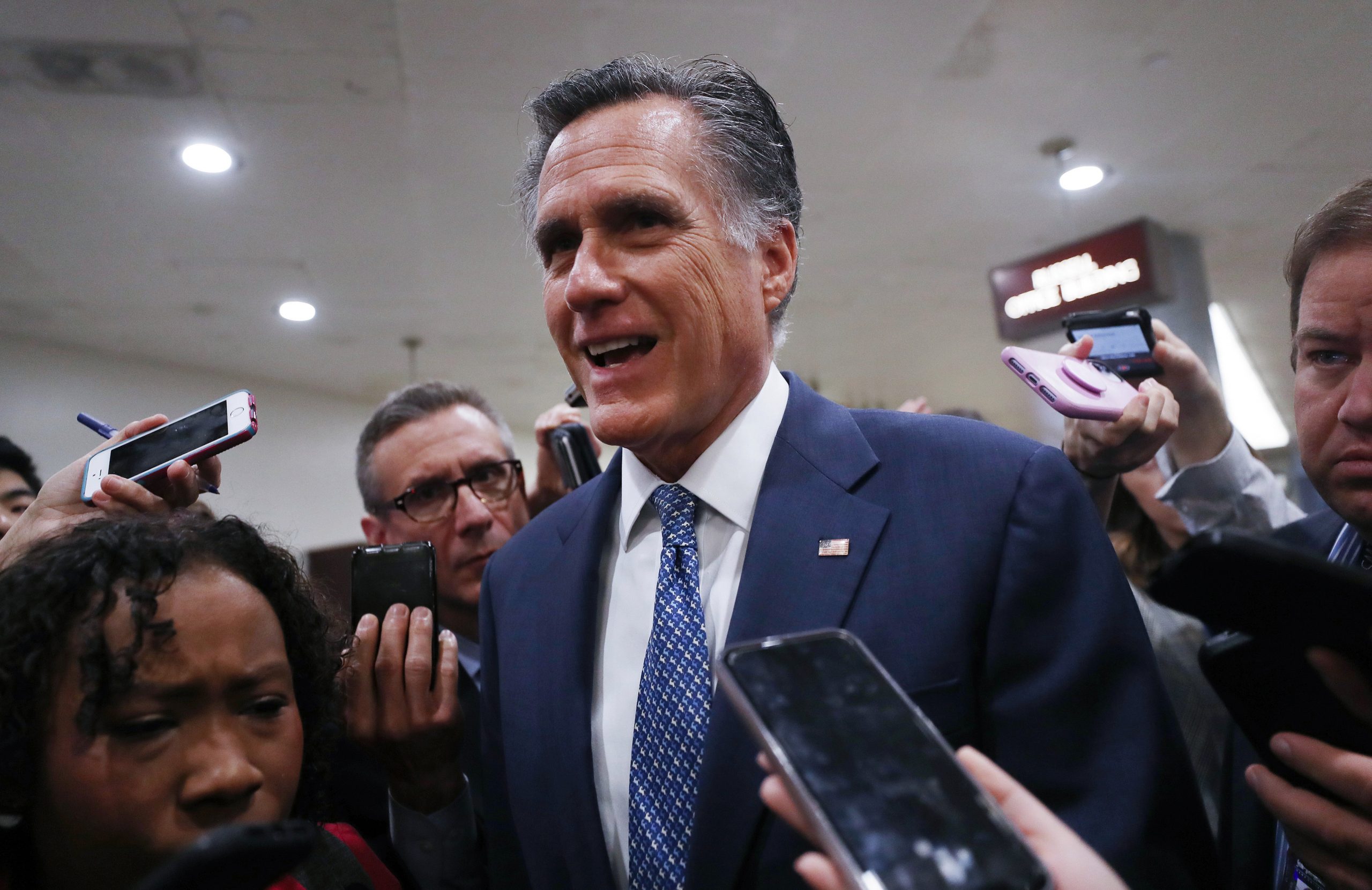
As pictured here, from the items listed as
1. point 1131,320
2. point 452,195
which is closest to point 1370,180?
point 1131,320

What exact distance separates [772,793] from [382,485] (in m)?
1.87

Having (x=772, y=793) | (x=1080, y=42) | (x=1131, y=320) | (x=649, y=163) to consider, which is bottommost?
(x=772, y=793)

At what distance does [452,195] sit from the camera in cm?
491

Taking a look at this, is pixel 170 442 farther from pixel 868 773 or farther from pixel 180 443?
pixel 868 773

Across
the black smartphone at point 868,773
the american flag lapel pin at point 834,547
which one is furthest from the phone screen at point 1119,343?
the black smartphone at point 868,773

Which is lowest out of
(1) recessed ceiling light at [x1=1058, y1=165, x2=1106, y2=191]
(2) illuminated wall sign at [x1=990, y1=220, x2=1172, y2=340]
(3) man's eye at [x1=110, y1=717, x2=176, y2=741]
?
(3) man's eye at [x1=110, y1=717, x2=176, y2=741]

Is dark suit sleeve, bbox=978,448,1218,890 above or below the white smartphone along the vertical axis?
below

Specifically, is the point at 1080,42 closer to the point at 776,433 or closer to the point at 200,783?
the point at 776,433

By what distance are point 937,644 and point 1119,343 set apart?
2.63ft

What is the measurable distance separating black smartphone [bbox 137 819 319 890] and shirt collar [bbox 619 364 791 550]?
28.4 inches

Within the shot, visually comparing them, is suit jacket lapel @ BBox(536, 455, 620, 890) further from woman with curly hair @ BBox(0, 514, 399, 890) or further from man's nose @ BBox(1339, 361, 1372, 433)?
man's nose @ BBox(1339, 361, 1372, 433)

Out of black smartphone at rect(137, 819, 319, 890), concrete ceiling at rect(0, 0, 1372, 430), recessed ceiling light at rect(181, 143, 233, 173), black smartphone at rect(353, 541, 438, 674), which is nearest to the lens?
black smartphone at rect(137, 819, 319, 890)

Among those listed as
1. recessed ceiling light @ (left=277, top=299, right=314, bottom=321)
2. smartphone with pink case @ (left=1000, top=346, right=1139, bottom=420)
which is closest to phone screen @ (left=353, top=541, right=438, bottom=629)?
smartphone with pink case @ (left=1000, top=346, right=1139, bottom=420)

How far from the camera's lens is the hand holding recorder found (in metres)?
1.28
